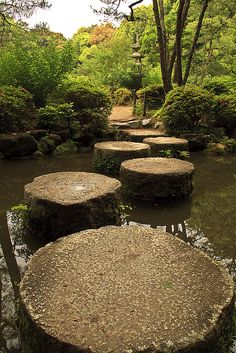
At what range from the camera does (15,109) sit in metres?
8.80

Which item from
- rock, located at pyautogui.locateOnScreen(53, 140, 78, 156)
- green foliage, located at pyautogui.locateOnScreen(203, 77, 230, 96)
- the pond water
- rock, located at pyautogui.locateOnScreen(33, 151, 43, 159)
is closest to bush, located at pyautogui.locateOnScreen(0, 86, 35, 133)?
rock, located at pyautogui.locateOnScreen(33, 151, 43, 159)

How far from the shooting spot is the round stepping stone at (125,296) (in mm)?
2018

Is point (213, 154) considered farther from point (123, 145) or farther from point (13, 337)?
point (13, 337)

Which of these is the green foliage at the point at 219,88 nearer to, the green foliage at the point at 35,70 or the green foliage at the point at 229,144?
the green foliage at the point at 229,144

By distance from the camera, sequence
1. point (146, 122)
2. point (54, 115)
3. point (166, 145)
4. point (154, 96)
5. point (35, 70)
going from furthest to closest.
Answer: point (154, 96) → point (146, 122) → point (35, 70) → point (54, 115) → point (166, 145)

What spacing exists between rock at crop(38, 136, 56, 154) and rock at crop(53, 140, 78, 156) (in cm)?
14

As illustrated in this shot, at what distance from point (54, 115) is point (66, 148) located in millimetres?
949

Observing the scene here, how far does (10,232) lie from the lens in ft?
15.2

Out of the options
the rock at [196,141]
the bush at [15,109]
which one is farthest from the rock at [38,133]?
the rock at [196,141]

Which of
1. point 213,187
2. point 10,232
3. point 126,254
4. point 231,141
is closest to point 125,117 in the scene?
point 231,141

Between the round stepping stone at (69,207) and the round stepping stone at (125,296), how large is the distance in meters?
0.96

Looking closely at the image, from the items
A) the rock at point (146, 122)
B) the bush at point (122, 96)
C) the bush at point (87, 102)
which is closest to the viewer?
the bush at point (87, 102)

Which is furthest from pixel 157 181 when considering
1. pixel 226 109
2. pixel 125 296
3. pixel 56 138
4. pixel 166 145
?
pixel 226 109

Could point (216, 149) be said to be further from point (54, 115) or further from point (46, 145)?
point (46, 145)
